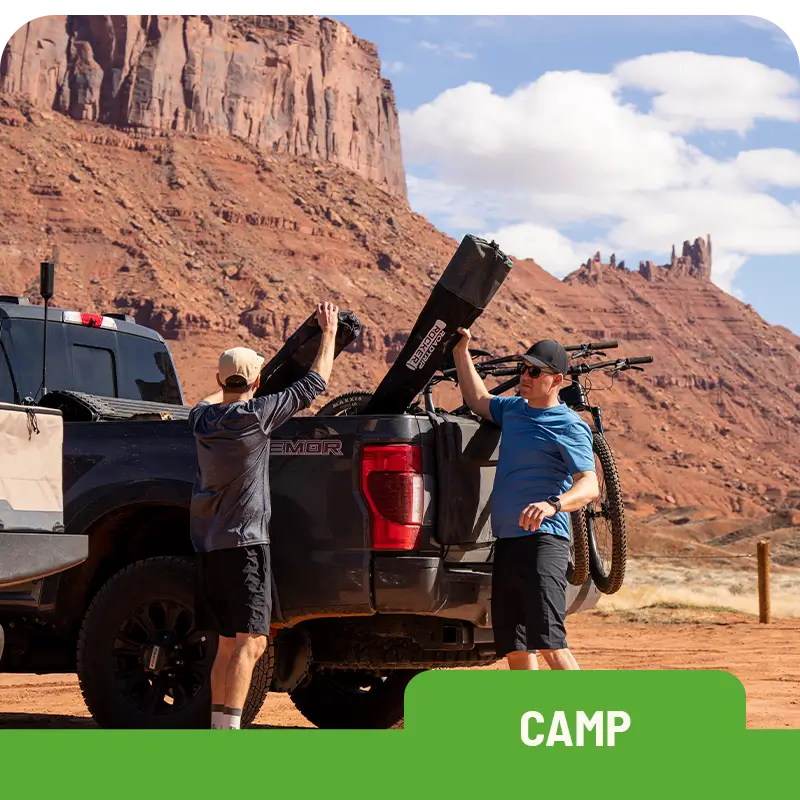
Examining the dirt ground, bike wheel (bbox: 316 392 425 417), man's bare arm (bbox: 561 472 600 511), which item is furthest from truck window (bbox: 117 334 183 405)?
man's bare arm (bbox: 561 472 600 511)

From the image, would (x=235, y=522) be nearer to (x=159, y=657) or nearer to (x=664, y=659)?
(x=159, y=657)

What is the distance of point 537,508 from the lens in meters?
5.21

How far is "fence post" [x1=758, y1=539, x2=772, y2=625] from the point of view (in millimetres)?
16547

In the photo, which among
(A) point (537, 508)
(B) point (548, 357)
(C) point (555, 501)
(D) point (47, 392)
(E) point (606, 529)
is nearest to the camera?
(A) point (537, 508)

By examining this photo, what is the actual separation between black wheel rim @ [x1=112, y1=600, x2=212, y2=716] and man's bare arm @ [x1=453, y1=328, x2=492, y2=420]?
166 centimetres

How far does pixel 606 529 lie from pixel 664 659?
4.05 m

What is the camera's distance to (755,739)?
3.40 m

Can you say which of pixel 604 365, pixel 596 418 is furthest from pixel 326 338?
pixel 604 365

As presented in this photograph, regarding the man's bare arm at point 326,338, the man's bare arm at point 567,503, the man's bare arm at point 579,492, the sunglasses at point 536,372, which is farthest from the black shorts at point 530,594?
the man's bare arm at point 326,338

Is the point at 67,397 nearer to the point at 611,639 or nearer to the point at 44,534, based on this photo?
the point at 44,534

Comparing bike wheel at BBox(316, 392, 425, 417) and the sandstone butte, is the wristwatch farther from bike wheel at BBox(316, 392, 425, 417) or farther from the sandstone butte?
the sandstone butte

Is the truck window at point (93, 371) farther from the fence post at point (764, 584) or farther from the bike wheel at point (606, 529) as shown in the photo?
the fence post at point (764, 584)

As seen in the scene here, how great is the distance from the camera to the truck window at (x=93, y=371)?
30.3ft

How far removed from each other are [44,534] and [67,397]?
2170 millimetres
